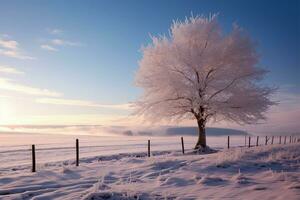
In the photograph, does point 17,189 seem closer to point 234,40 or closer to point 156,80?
point 156,80

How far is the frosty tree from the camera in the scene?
98.3 feet

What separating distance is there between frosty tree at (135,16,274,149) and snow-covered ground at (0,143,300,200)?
1269cm

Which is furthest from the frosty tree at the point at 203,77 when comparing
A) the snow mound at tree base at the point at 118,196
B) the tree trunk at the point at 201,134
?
the snow mound at tree base at the point at 118,196

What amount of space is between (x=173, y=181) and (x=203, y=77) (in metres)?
19.6

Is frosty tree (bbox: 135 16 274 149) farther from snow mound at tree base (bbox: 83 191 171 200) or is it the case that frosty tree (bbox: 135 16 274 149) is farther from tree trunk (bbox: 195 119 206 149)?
snow mound at tree base (bbox: 83 191 171 200)

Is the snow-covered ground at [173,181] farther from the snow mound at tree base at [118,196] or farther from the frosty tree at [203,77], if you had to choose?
the frosty tree at [203,77]

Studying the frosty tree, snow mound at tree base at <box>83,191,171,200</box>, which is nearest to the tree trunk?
the frosty tree

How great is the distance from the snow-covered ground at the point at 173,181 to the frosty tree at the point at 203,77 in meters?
12.7

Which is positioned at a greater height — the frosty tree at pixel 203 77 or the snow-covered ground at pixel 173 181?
the frosty tree at pixel 203 77

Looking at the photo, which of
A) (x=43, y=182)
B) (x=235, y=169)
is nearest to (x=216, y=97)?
(x=235, y=169)

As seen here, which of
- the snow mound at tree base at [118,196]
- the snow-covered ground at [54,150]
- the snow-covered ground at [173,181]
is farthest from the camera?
the snow-covered ground at [54,150]

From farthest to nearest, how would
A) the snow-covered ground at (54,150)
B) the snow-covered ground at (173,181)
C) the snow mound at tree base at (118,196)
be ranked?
the snow-covered ground at (54,150), the snow-covered ground at (173,181), the snow mound at tree base at (118,196)

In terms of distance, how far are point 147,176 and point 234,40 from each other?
20.4 meters

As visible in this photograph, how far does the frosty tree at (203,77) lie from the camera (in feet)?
98.3
